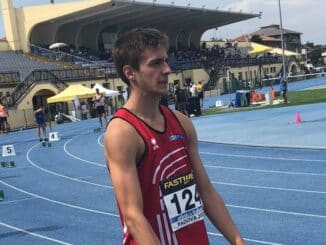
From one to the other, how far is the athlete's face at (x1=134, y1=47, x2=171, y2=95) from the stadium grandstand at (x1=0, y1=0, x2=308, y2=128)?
108 feet

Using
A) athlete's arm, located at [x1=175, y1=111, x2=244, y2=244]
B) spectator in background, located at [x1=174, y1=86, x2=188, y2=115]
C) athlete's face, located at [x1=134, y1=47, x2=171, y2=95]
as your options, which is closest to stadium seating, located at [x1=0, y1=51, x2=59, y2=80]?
spectator in background, located at [x1=174, y1=86, x2=188, y2=115]

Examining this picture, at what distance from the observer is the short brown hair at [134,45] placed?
2.43 m

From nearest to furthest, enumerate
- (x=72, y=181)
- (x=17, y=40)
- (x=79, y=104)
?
1. (x=72, y=181)
2. (x=79, y=104)
3. (x=17, y=40)

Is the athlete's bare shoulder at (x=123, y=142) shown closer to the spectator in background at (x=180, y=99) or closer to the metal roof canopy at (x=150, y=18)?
the spectator in background at (x=180, y=99)

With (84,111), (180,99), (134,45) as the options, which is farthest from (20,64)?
(134,45)

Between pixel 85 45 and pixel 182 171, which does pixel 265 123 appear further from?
pixel 85 45

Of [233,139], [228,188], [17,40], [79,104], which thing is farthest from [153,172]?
[17,40]

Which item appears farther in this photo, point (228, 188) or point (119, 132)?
point (228, 188)

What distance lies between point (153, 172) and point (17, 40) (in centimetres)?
4768

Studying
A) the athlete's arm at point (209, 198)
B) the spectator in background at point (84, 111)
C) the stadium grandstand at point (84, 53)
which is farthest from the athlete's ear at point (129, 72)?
the spectator in background at point (84, 111)

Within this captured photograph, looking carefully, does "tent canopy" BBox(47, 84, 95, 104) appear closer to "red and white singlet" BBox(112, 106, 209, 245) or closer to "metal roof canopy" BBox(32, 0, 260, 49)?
"metal roof canopy" BBox(32, 0, 260, 49)

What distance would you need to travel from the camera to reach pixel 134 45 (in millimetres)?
2424

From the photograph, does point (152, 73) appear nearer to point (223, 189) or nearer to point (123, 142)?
point (123, 142)

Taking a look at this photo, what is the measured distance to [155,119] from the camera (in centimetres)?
251
